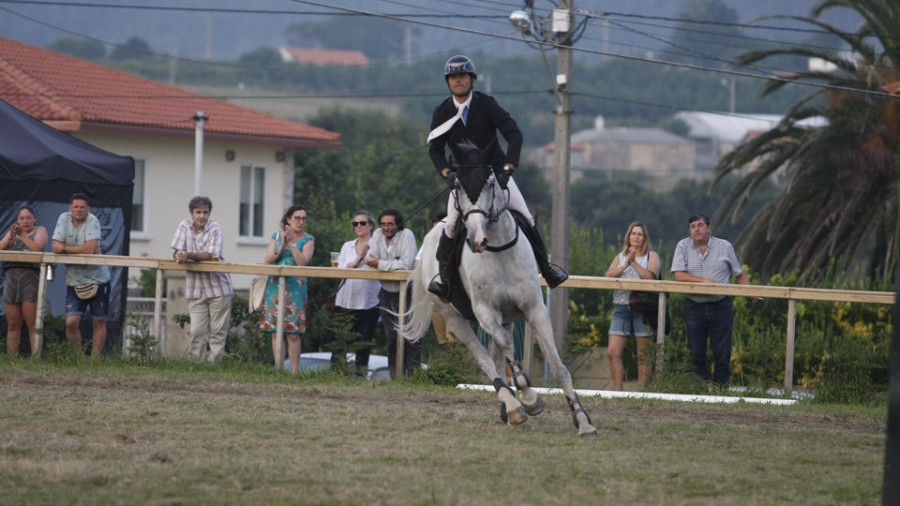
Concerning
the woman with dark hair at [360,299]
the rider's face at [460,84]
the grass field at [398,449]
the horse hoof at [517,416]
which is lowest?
the grass field at [398,449]

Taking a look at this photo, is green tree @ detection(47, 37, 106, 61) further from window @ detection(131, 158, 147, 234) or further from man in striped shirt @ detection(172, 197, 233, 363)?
man in striped shirt @ detection(172, 197, 233, 363)

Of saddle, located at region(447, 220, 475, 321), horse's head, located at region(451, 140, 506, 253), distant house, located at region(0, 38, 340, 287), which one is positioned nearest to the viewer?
horse's head, located at region(451, 140, 506, 253)

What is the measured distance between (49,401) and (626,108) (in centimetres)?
14905

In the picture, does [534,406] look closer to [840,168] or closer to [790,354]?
[790,354]

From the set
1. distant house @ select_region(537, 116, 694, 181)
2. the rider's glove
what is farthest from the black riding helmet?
distant house @ select_region(537, 116, 694, 181)

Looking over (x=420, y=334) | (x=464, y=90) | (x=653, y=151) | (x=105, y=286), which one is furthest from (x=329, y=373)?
(x=653, y=151)

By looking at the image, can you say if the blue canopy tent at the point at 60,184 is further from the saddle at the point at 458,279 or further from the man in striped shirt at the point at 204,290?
the saddle at the point at 458,279

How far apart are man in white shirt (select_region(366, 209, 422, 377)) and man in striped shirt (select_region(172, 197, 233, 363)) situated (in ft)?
5.79

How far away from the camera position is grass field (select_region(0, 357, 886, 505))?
6.69 meters

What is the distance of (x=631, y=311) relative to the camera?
526 inches

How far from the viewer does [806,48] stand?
967 inches

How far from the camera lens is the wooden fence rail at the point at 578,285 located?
1272cm

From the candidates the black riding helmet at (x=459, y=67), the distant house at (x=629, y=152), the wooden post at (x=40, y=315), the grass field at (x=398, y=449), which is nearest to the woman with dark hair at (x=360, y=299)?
the grass field at (x=398, y=449)

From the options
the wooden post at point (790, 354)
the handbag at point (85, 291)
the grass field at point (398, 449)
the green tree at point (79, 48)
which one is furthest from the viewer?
the green tree at point (79, 48)
